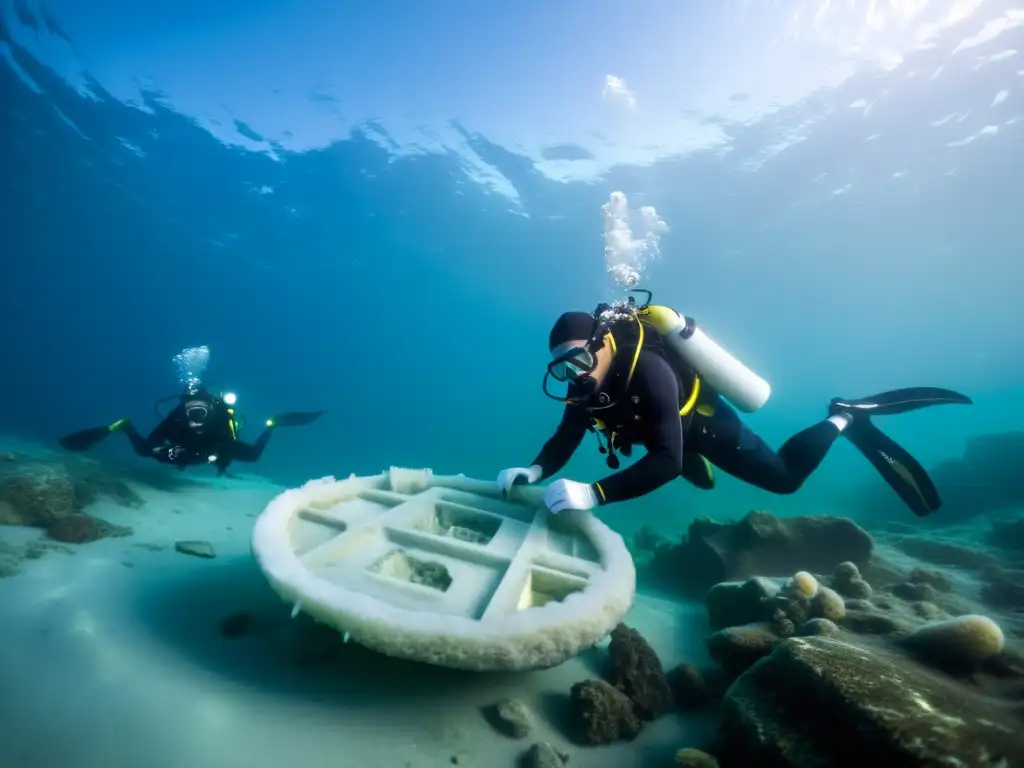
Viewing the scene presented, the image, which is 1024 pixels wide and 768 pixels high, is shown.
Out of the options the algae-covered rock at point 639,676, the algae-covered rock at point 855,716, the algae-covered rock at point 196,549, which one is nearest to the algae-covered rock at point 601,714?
the algae-covered rock at point 639,676

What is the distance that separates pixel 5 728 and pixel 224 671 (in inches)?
37.0

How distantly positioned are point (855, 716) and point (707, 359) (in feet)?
9.41

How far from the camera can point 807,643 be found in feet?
8.30

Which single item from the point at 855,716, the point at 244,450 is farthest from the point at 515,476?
the point at 244,450

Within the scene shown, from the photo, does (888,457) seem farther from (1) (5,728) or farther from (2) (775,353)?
(2) (775,353)

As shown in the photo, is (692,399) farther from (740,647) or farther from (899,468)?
(899,468)

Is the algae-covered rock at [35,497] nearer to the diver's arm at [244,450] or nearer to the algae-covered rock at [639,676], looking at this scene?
the diver's arm at [244,450]

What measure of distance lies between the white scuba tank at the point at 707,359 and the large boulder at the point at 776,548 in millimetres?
3456

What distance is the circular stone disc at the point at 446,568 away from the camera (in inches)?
96.3

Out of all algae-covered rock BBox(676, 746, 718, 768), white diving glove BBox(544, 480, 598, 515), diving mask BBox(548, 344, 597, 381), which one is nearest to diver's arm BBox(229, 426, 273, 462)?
white diving glove BBox(544, 480, 598, 515)

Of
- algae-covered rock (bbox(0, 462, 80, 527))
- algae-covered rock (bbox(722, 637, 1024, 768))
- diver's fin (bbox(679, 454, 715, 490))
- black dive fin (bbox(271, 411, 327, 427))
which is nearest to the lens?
algae-covered rock (bbox(722, 637, 1024, 768))

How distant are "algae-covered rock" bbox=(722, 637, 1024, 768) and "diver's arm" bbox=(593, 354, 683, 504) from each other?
1.37 metres

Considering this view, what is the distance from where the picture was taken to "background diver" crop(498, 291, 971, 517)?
371 centimetres

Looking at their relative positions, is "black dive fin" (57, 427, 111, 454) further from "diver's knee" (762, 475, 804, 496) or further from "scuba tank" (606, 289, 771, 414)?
"diver's knee" (762, 475, 804, 496)
